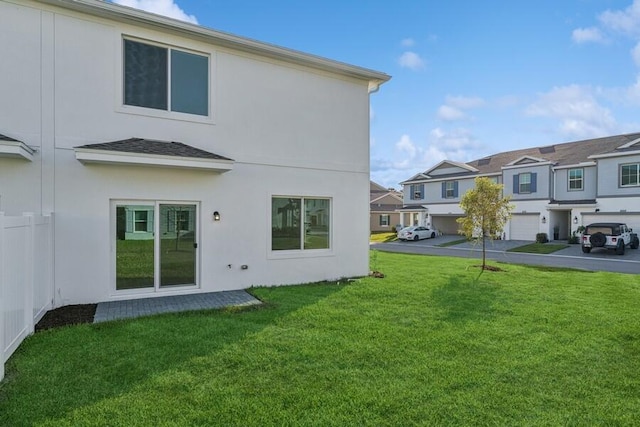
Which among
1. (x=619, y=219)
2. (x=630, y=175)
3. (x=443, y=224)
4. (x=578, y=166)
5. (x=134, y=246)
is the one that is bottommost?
(x=443, y=224)

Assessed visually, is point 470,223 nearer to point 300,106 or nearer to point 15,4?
point 300,106

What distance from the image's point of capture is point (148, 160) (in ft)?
24.7

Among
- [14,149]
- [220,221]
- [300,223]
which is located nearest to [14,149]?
[14,149]

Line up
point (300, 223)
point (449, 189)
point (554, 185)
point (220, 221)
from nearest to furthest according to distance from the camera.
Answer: point (220, 221) → point (300, 223) → point (554, 185) → point (449, 189)

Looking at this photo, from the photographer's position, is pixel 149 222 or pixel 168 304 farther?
pixel 149 222

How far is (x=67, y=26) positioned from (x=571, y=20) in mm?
13927

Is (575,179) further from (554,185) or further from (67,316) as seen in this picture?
(67,316)

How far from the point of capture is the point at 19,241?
16.5 feet

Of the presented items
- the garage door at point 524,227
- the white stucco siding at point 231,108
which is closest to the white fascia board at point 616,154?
the garage door at point 524,227

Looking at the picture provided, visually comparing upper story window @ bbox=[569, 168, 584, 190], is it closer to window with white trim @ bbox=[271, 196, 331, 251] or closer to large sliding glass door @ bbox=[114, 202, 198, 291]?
window with white trim @ bbox=[271, 196, 331, 251]

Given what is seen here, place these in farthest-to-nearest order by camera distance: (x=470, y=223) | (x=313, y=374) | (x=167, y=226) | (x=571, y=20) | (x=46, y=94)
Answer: (x=470, y=223) < (x=571, y=20) < (x=167, y=226) < (x=46, y=94) < (x=313, y=374)

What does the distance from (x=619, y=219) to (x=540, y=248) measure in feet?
18.5

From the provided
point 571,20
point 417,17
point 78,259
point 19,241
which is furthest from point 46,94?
point 571,20

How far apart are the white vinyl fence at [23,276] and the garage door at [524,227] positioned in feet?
103
